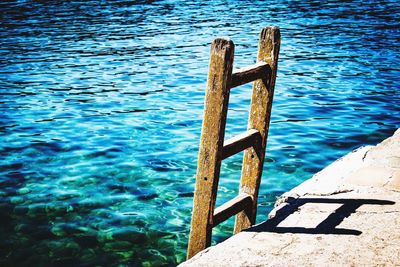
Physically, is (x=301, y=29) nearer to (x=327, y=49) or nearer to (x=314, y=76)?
(x=327, y=49)

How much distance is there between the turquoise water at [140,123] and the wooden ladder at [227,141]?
1.21 m

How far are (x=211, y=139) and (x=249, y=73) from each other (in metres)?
0.73

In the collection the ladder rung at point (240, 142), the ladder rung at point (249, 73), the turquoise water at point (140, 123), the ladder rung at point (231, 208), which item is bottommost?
the turquoise water at point (140, 123)

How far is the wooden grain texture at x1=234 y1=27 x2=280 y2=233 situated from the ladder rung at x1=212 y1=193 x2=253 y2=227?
85 millimetres

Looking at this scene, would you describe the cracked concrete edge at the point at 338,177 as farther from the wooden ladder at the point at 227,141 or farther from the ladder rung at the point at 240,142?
the ladder rung at the point at 240,142

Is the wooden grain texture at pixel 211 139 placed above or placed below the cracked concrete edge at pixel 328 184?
above

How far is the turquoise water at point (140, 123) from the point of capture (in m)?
5.99

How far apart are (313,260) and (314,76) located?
411 inches

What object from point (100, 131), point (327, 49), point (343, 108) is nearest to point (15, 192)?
point (100, 131)

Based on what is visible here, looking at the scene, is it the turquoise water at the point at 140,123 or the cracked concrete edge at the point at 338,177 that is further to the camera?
the turquoise water at the point at 140,123

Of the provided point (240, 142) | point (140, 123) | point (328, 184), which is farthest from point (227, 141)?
point (140, 123)

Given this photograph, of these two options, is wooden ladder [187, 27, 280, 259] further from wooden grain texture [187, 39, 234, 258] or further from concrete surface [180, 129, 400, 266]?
concrete surface [180, 129, 400, 266]

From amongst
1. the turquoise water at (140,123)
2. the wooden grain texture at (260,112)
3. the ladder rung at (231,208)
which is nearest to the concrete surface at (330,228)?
the ladder rung at (231,208)

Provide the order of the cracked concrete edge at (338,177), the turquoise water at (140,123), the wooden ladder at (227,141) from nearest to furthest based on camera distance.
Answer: the wooden ladder at (227,141), the cracked concrete edge at (338,177), the turquoise water at (140,123)
